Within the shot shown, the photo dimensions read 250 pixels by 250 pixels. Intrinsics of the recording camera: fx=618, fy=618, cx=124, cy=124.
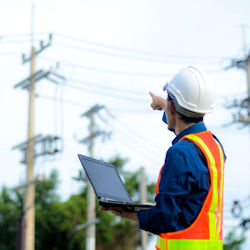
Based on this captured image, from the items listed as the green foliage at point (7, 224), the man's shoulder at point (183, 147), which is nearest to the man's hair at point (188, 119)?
the man's shoulder at point (183, 147)

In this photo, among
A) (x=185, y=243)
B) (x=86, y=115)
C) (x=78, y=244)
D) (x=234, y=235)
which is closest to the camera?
(x=185, y=243)

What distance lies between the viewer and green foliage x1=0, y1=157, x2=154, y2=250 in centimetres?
4334

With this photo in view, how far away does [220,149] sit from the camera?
3.35m

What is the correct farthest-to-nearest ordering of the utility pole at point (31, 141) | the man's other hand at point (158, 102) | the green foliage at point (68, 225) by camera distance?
the green foliage at point (68, 225) < the utility pole at point (31, 141) < the man's other hand at point (158, 102)

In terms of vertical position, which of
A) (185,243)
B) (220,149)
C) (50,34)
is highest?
(50,34)

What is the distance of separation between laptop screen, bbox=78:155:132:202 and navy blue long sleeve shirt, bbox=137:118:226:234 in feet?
0.99

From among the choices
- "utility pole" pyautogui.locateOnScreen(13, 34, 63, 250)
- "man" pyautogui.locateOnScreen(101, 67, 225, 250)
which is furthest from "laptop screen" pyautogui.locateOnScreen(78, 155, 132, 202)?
"utility pole" pyautogui.locateOnScreen(13, 34, 63, 250)

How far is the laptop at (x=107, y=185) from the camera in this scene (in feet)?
10.5

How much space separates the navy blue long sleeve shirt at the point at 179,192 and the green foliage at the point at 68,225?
39.7 meters

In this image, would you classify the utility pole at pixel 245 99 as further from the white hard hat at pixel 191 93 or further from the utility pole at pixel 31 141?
the white hard hat at pixel 191 93

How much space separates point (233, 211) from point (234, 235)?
25.0m

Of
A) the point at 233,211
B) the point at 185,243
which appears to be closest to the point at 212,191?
the point at 185,243

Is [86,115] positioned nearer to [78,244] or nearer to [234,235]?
[78,244]

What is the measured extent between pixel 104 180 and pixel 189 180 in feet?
1.98
